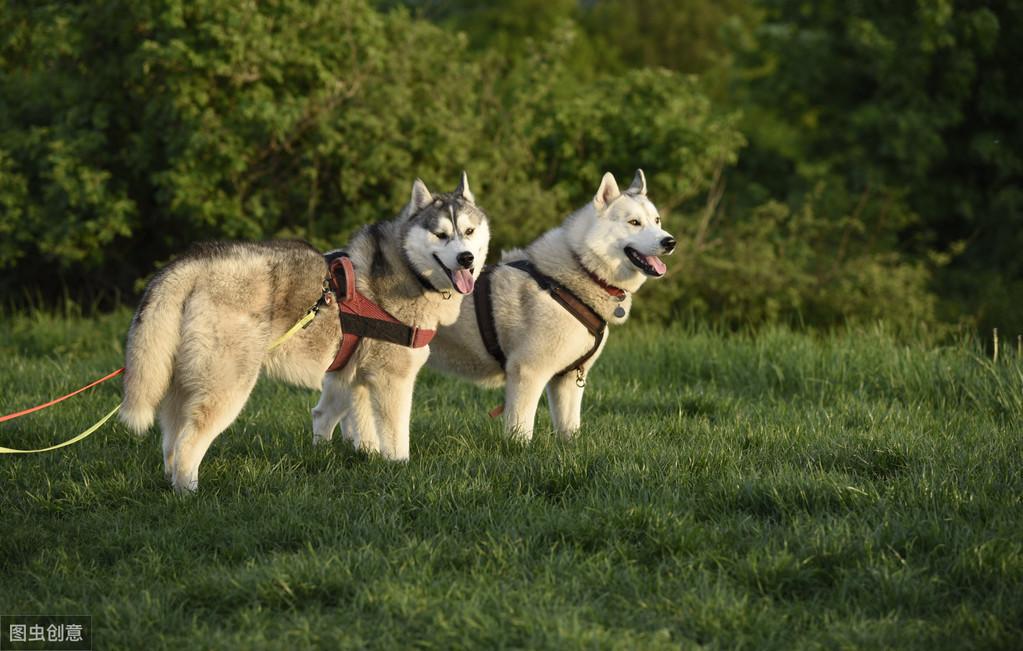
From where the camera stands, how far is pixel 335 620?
12.8ft

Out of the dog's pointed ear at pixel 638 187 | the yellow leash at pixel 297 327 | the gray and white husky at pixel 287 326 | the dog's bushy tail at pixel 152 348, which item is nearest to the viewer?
the dog's bushy tail at pixel 152 348

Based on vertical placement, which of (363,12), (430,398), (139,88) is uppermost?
(363,12)

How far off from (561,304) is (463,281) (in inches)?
38.7

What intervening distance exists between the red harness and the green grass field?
0.65 meters

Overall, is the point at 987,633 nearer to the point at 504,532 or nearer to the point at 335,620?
the point at 504,532

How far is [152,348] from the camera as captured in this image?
5.15 m

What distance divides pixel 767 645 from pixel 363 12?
10752 millimetres

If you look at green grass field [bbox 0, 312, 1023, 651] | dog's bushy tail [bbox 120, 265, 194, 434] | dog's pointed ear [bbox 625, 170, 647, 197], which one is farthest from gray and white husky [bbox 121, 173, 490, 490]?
dog's pointed ear [bbox 625, 170, 647, 197]

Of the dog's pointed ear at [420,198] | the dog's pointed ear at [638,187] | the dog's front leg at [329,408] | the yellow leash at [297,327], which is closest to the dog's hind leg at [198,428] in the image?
the yellow leash at [297,327]

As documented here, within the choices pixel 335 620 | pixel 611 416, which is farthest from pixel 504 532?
pixel 611 416

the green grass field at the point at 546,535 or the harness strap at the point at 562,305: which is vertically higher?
the harness strap at the point at 562,305

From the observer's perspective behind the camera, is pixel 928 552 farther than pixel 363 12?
No

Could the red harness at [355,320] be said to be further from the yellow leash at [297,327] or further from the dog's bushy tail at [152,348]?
the dog's bushy tail at [152,348]

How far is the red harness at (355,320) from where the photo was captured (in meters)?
5.73
